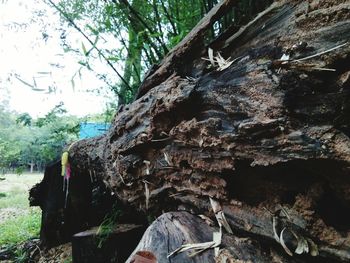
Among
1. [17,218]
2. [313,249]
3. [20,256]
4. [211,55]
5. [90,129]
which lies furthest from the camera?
[17,218]

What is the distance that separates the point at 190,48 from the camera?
1.56 m

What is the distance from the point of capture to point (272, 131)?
37.2 inches

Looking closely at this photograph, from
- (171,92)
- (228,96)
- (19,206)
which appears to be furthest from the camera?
(19,206)

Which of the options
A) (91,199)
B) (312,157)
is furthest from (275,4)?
(91,199)

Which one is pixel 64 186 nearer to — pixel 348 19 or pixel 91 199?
pixel 91 199

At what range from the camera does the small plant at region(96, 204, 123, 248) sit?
240cm

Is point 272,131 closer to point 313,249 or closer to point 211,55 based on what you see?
point 313,249

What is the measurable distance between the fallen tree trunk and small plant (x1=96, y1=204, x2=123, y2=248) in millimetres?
1072

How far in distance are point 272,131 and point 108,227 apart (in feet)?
6.60

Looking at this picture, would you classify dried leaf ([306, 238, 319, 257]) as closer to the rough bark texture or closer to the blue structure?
the rough bark texture

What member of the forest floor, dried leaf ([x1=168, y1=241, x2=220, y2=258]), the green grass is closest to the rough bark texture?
the forest floor

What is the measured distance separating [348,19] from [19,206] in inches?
361

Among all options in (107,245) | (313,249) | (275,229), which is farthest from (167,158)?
(107,245)

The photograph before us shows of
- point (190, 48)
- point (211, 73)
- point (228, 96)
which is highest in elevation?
point (190, 48)
